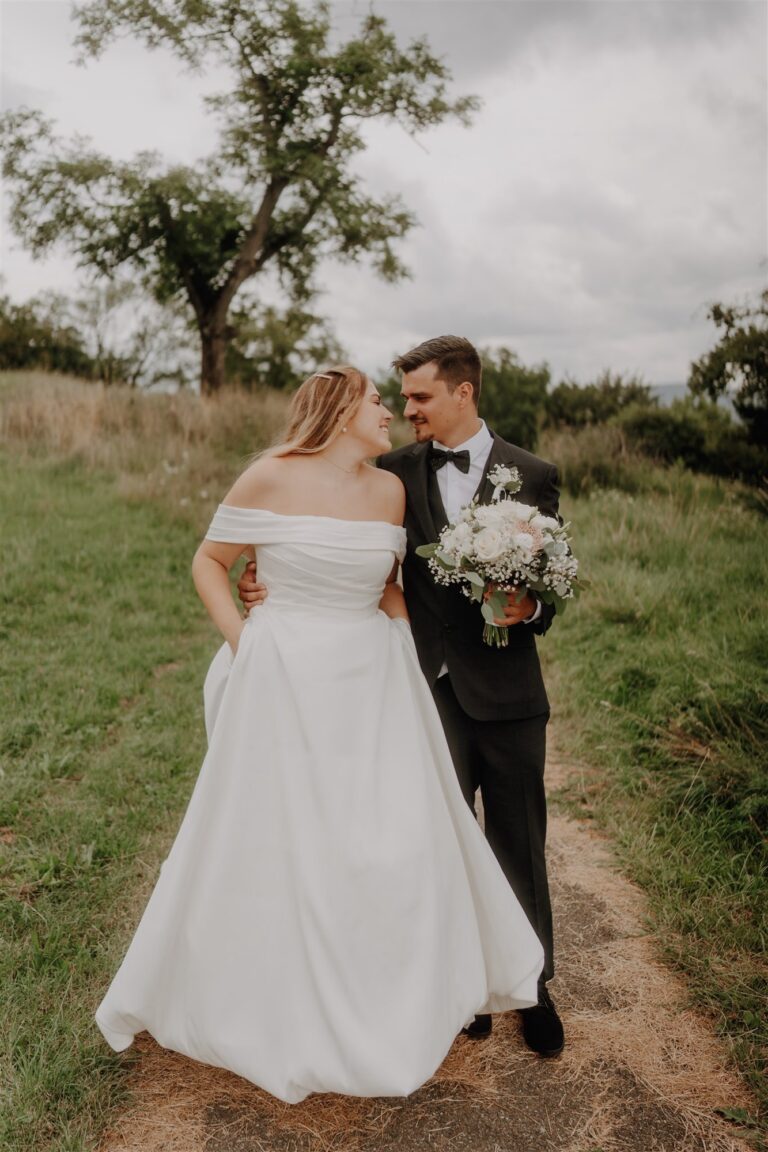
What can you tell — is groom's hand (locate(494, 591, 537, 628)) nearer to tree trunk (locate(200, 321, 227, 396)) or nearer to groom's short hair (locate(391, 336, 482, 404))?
groom's short hair (locate(391, 336, 482, 404))

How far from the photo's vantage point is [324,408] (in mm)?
3074

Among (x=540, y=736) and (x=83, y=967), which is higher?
(x=540, y=736)

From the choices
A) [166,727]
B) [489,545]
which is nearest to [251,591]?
[489,545]

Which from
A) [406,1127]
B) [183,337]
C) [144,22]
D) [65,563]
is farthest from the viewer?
[183,337]

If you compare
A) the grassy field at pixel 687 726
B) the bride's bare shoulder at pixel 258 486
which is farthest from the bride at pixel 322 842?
the grassy field at pixel 687 726

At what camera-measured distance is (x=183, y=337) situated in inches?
1318

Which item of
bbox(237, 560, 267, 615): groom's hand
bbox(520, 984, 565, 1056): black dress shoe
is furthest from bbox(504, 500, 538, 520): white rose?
bbox(520, 984, 565, 1056): black dress shoe

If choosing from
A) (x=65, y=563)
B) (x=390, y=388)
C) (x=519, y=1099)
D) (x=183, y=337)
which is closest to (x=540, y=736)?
(x=519, y=1099)

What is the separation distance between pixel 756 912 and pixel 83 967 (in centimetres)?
294

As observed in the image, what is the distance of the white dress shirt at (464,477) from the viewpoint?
3.14 m

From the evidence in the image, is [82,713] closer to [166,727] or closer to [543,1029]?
[166,727]

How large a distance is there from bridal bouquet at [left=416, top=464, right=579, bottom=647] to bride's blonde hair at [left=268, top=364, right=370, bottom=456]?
609 millimetres

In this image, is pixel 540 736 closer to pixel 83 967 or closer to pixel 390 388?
pixel 83 967

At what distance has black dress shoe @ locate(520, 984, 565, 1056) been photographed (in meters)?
3.06
